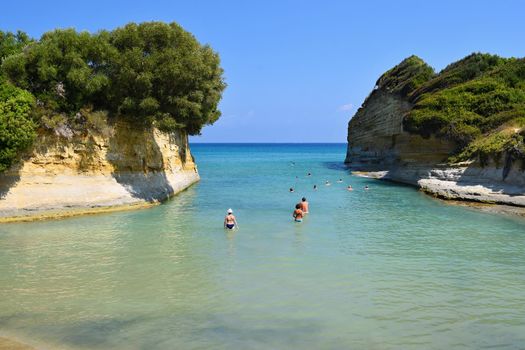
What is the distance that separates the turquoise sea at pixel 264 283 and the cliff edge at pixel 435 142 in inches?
320

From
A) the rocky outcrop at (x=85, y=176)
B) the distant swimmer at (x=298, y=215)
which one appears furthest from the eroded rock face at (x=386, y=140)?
the rocky outcrop at (x=85, y=176)

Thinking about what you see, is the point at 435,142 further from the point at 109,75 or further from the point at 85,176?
the point at 85,176

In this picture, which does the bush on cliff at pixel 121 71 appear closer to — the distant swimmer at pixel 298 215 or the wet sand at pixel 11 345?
the distant swimmer at pixel 298 215

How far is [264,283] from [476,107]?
40.8 m

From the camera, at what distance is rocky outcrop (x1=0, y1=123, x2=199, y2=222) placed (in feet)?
86.0

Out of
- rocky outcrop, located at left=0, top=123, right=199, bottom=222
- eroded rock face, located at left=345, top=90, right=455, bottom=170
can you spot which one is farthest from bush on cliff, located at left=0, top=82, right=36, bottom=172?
eroded rock face, located at left=345, top=90, right=455, bottom=170

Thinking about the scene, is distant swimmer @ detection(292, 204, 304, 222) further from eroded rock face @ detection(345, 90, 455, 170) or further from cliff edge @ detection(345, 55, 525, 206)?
eroded rock face @ detection(345, 90, 455, 170)

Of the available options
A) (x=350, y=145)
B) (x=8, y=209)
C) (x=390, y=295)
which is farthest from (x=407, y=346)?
(x=350, y=145)

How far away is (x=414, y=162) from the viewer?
1987 inches

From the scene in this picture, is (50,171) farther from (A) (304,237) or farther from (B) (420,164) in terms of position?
(B) (420,164)

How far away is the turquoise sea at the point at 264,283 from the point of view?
11.2 metres

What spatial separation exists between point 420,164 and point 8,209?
38.7 metres

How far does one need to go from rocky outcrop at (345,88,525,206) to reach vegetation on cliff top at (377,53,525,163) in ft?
3.77

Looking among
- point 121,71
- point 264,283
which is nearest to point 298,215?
point 264,283
